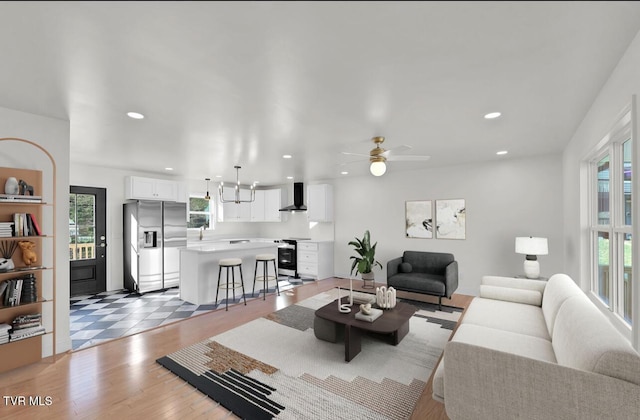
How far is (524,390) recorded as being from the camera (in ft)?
5.03

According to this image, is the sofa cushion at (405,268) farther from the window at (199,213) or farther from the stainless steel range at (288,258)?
Answer: the window at (199,213)

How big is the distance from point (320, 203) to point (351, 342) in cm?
434

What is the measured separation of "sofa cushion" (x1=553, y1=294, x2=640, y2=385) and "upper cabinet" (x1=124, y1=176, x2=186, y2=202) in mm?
6394

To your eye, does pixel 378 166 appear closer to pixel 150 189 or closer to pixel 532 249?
pixel 532 249

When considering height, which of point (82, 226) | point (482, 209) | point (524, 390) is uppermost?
point (482, 209)

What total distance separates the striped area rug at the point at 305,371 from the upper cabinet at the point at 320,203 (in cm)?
346

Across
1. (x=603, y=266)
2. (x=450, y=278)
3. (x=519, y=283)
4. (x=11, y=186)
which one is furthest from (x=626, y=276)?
(x=11, y=186)

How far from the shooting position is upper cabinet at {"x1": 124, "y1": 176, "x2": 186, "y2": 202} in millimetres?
5508

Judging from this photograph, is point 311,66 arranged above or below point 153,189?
above

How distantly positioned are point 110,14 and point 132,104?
4.16ft

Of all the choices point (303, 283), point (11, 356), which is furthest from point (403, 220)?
point (11, 356)

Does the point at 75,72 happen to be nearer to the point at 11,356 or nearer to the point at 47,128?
the point at 47,128

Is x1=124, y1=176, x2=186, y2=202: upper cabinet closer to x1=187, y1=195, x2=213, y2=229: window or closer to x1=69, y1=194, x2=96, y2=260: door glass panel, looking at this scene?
x1=69, y1=194, x2=96, y2=260: door glass panel

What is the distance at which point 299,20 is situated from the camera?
143cm
